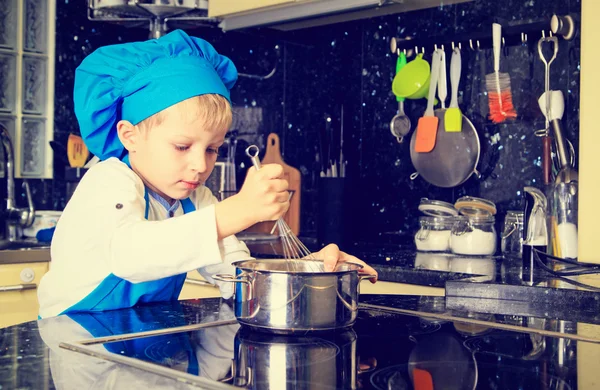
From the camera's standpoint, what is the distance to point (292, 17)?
86.7 inches

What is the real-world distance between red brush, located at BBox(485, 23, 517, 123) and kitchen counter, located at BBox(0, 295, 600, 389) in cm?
113

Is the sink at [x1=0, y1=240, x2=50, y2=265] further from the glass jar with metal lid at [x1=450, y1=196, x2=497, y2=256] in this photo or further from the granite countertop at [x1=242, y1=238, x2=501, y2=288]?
the glass jar with metal lid at [x1=450, y1=196, x2=497, y2=256]

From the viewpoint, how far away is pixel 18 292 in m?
2.10

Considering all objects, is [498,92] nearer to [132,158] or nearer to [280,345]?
[132,158]

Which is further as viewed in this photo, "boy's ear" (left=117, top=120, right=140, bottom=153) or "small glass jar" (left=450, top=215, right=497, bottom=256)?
"small glass jar" (left=450, top=215, right=497, bottom=256)

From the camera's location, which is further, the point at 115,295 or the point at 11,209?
the point at 11,209

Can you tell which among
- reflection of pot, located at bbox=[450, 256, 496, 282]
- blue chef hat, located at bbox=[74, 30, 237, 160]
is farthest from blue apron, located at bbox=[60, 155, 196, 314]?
reflection of pot, located at bbox=[450, 256, 496, 282]

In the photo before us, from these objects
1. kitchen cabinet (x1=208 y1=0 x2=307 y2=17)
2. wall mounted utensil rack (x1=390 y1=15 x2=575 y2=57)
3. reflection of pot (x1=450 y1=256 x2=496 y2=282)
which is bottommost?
reflection of pot (x1=450 y1=256 x2=496 y2=282)

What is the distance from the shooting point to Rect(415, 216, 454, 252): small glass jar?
2195 millimetres

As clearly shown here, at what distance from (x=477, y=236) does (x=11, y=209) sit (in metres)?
1.44

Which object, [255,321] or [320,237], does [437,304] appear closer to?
[255,321]

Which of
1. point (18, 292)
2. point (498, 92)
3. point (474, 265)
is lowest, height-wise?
point (18, 292)

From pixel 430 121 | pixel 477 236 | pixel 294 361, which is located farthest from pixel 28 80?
pixel 294 361

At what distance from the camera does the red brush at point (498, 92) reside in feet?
7.14
